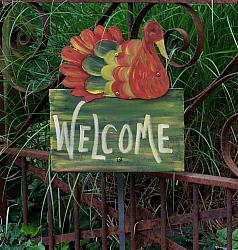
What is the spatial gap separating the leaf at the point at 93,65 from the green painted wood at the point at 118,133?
0.08 metres

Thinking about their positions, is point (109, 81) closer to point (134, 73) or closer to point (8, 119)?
point (134, 73)

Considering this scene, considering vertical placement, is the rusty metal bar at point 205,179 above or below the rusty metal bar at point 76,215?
above

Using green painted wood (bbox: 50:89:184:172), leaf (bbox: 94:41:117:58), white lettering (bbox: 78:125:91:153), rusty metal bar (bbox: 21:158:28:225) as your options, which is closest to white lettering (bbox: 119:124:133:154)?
green painted wood (bbox: 50:89:184:172)

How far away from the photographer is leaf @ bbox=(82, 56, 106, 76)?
183cm

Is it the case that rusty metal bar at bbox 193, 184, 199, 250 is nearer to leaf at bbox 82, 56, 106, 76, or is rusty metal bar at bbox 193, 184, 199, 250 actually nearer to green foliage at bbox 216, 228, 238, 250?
green foliage at bbox 216, 228, 238, 250

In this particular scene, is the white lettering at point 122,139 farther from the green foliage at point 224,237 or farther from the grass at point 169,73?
the green foliage at point 224,237

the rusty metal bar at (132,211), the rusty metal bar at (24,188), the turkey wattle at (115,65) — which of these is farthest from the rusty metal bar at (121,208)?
the rusty metal bar at (24,188)

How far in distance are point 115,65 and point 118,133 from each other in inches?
7.7

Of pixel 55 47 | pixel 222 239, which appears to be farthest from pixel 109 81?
pixel 222 239

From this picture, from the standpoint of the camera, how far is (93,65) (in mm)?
1830

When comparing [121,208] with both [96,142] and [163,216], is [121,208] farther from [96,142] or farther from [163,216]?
[96,142]

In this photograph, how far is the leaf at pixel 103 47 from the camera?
5.94 feet

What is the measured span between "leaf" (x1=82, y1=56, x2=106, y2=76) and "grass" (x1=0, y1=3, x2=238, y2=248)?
0.23 m

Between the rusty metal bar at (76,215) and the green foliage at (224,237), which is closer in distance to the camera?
the green foliage at (224,237)
